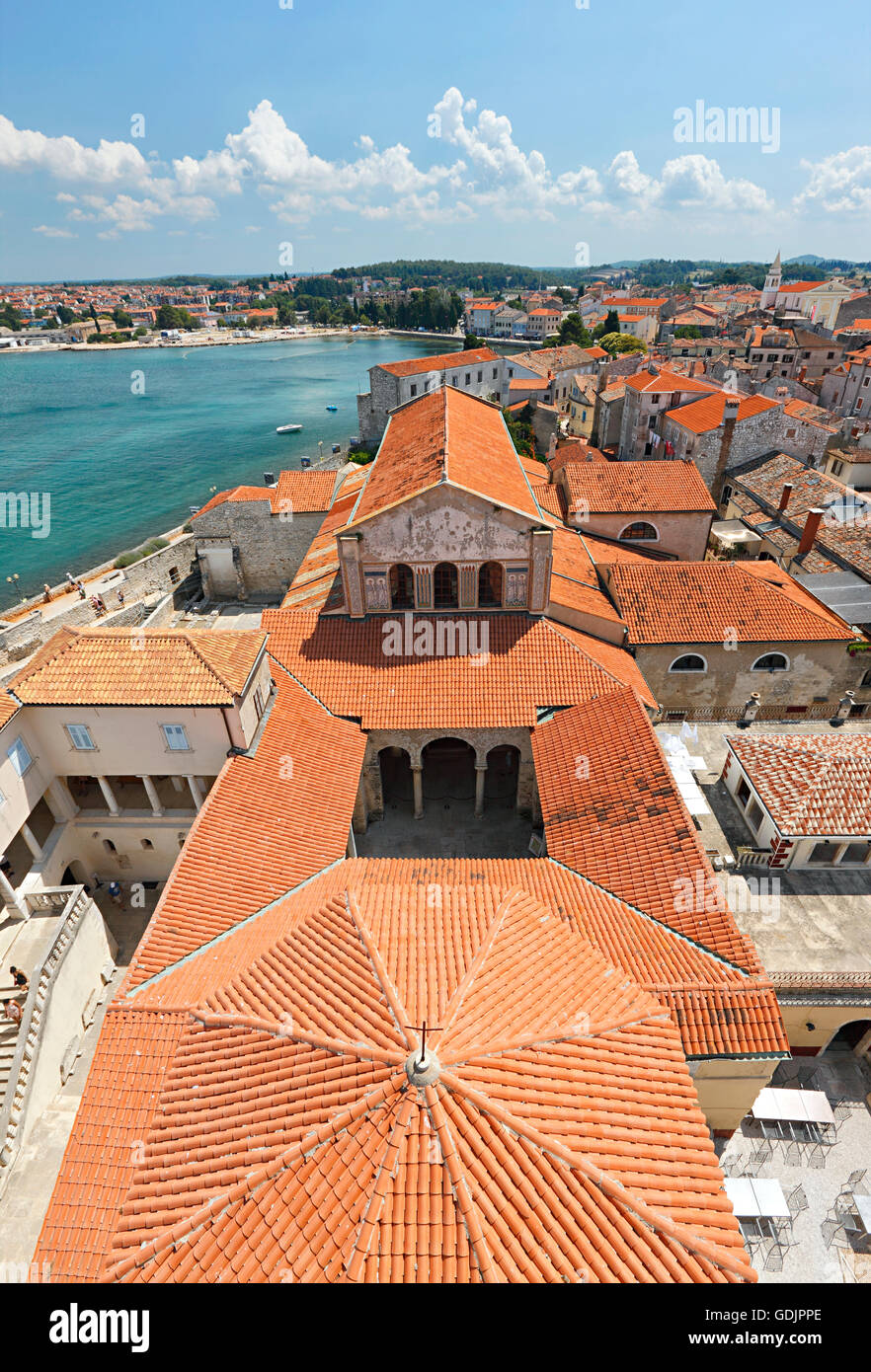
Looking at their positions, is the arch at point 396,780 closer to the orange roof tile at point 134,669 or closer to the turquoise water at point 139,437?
the orange roof tile at point 134,669

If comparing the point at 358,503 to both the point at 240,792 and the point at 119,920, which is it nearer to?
the point at 240,792

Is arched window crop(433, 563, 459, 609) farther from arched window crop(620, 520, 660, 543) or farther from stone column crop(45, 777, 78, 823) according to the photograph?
arched window crop(620, 520, 660, 543)

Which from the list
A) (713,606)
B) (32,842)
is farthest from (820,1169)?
(32,842)

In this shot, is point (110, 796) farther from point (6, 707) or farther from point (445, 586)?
point (445, 586)

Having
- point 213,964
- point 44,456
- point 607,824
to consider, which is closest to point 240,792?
point 213,964

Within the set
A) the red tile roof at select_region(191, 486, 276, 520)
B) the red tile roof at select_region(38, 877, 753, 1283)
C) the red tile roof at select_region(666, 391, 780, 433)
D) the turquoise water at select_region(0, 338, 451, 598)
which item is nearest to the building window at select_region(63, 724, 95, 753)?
the red tile roof at select_region(38, 877, 753, 1283)

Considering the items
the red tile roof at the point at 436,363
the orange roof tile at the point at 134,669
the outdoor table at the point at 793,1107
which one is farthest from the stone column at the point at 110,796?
the red tile roof at the point at 436,363
